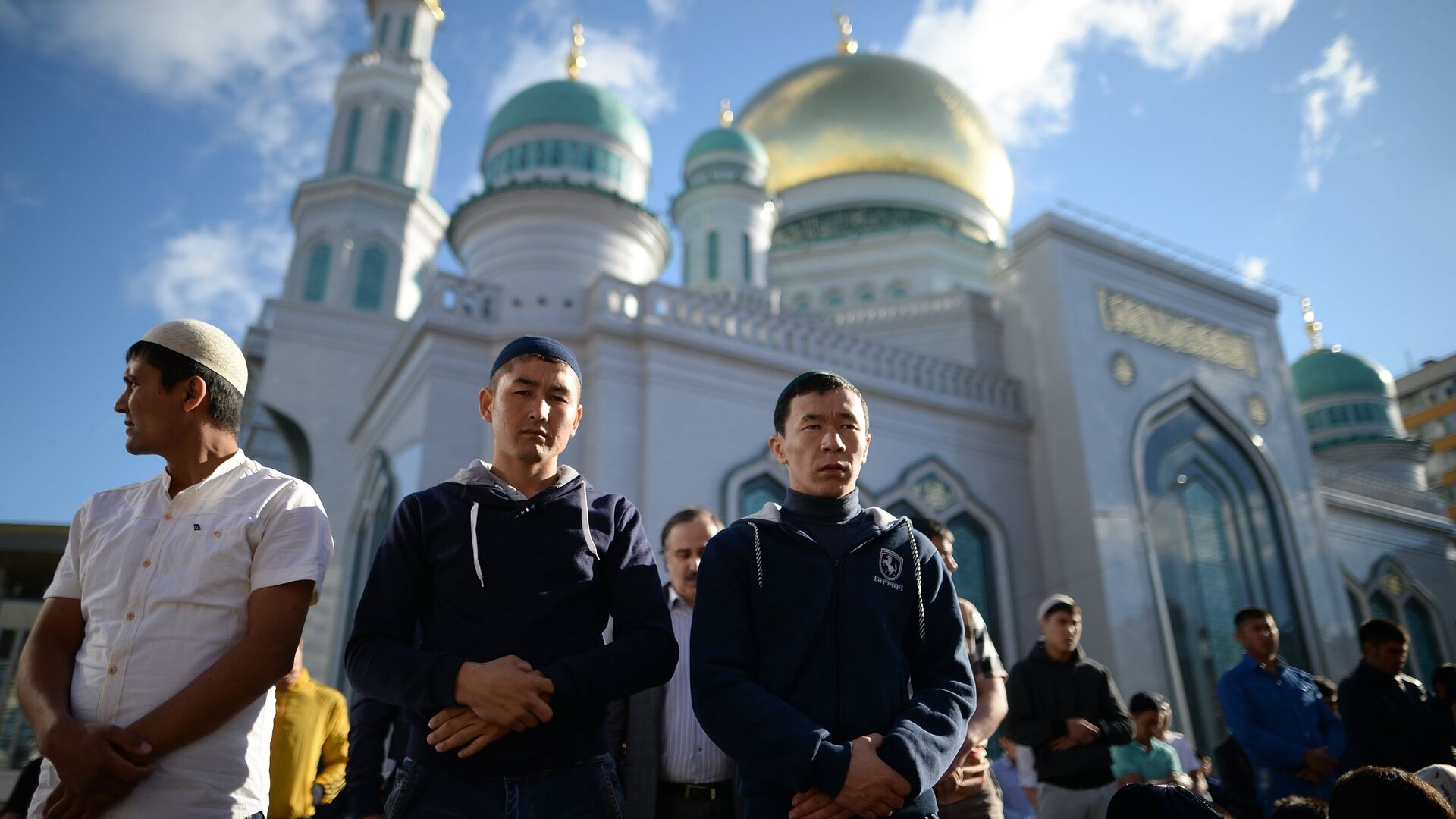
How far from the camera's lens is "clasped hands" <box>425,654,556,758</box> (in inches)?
60.9

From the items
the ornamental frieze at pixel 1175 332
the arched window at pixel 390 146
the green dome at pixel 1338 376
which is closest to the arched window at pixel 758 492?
the ornamental frieze at pixel 1175 332

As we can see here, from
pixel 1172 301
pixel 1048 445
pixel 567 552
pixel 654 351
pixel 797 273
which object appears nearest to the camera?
pixel 567 552

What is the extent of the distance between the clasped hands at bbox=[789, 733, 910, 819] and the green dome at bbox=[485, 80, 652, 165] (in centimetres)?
858

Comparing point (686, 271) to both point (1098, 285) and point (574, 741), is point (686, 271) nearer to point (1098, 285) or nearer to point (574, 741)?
point (1098, 285)

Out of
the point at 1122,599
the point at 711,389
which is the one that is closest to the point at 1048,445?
the point at 1122,599

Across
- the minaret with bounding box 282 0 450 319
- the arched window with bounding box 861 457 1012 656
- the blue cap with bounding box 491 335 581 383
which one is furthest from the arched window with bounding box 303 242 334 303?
the blue cap with bounding box 491 335 581 383

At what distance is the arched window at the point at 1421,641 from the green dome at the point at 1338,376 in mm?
6792

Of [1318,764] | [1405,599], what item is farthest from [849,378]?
[1405,599]

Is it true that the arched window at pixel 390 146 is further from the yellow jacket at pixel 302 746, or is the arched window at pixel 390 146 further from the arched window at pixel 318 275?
the yellow jacket at pixel 302 746

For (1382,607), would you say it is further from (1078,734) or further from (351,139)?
(351,139)

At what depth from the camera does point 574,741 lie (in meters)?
1.66

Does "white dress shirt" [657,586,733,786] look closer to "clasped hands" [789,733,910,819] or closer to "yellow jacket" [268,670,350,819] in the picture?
"clasped hands" [789,733,910,819]

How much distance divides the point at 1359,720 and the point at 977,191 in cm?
1390

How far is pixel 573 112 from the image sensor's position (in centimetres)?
952
